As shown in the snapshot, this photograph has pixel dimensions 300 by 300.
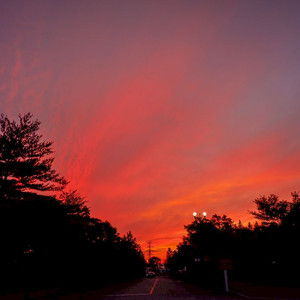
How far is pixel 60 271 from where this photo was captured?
32719 mm

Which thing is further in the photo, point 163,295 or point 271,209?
point 271,209

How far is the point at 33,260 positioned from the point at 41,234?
7269mm

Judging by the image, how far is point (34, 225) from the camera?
1927cm

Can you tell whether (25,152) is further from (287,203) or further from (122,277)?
(122,277)

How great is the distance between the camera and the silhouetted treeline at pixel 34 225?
19500 mm

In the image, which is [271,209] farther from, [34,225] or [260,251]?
[34,225]

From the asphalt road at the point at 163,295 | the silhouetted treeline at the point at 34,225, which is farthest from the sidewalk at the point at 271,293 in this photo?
the silhouetted treeline at the point at 34,225

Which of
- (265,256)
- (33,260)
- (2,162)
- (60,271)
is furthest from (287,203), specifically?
(2,162)

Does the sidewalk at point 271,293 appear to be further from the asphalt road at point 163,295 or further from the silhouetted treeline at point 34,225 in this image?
the silhouetted treeline at point 34,225

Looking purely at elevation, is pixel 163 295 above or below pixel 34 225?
below

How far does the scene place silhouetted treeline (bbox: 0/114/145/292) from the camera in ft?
64.0

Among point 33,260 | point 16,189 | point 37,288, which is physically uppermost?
point 16,189

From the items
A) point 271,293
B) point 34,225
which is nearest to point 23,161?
point 34,225

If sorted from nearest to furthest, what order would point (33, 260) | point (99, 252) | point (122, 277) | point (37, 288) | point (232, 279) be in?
1. point (33, 260)
2. point (37, 288)
3. point (232, 279)
4. point (99, 252)
5. point (122, 277)
